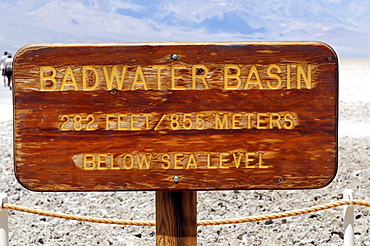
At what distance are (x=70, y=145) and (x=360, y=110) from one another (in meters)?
11.0

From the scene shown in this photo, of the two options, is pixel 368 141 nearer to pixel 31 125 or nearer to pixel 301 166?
pixel 301 166

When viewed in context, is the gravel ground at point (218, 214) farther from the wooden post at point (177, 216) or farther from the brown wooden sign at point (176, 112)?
the brown wooden sign at point (176, 112)

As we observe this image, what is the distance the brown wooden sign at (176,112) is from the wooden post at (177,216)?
289 millimetres

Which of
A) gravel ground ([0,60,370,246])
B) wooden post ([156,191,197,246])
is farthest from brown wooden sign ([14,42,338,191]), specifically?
gravel ground ([0,60,370,246])

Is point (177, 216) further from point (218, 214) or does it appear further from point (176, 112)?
point (218, 214)

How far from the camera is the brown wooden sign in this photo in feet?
10.8

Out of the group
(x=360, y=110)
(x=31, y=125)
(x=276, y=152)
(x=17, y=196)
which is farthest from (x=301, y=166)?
(x=360, y=110)

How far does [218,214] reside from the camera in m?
6.82

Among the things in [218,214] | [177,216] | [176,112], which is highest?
[176,112]

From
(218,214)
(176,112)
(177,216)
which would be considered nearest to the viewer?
(176,112)

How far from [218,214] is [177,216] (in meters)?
3.23

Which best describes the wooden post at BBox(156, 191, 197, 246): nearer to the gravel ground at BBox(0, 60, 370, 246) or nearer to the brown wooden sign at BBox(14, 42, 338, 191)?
the brown wooden sign at BBox(14, 42, 338, 191)

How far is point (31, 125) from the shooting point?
11.0 ft

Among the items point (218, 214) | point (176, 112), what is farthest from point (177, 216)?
point (218, 214)
